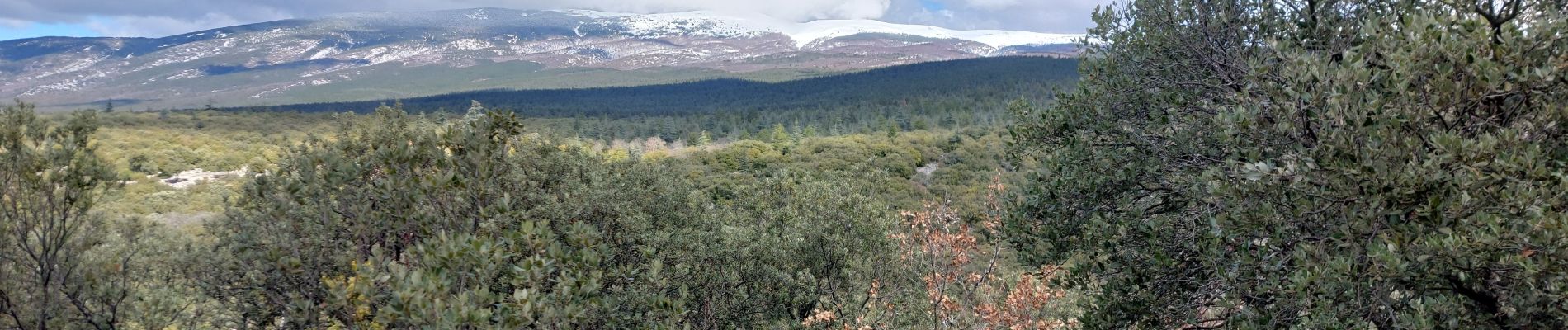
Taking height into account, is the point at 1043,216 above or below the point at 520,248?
below

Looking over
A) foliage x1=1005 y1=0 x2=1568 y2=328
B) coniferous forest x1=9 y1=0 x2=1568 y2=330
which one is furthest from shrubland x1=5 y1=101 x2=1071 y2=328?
foliage x1=1005 y1=0 x2=1568 y2=328

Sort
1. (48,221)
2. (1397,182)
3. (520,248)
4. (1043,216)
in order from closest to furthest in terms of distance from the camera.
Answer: (1397,182) < (520,248) < (48,221) < (1043,216)

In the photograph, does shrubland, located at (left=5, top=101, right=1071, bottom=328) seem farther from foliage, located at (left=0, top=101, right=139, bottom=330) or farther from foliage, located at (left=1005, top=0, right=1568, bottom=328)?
foliage, located at (left=1005, top=0, right=1568, bottom=328)

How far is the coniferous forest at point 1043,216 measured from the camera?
194 inches

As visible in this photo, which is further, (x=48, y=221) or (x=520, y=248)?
(x=48, y=221)

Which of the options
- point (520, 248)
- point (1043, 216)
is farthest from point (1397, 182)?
point (520, 248)

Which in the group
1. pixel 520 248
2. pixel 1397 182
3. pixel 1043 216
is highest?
pixel 1397 182

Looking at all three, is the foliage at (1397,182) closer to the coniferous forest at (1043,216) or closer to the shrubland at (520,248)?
the coniferous forest at (1043,216)

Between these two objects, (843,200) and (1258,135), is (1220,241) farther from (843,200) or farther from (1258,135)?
(843,200)

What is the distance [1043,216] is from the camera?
1009cm

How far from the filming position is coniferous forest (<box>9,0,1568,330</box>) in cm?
494

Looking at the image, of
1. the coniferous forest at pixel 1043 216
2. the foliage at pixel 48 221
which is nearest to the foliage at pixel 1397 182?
the coniferous forest at pixel 1043 216

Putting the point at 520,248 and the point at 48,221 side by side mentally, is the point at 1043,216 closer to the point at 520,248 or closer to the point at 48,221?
the point at 520,248

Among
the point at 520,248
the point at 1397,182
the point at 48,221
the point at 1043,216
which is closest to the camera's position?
the point at 1397,182
